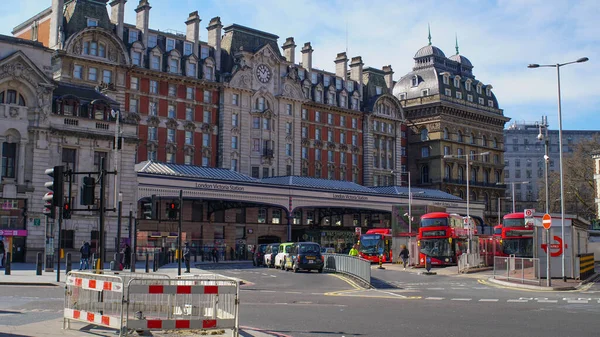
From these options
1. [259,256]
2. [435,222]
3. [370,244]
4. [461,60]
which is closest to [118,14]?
[259,256]

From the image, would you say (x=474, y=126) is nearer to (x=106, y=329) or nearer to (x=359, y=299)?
(x=359, y=299)

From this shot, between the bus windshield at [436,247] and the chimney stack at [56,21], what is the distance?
126ft

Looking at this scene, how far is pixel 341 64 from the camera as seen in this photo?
329 ft

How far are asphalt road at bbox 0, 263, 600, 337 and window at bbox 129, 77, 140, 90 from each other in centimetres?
4385

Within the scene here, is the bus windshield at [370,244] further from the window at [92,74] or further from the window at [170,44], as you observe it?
the window at [170,44]

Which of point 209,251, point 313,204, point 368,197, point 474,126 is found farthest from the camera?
point 474,126

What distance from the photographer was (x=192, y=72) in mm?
78000

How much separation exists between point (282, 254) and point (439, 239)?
11764 millimetres

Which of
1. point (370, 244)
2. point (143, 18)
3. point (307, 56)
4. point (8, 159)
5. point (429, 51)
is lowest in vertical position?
point (370, 244)

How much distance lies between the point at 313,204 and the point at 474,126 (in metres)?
42.7

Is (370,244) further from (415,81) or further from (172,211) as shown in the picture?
(415,81)

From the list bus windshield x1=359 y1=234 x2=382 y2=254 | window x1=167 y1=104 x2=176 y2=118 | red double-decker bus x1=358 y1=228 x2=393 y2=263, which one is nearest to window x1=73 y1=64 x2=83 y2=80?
window x1=167 y1=104 x2=176 y2=118

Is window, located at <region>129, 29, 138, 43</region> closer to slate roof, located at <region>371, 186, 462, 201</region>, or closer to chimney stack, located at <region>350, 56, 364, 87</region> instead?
slate roof, located at <region>371, 186, 462, 201</region>

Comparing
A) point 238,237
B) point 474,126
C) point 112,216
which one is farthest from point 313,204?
point 474,126
